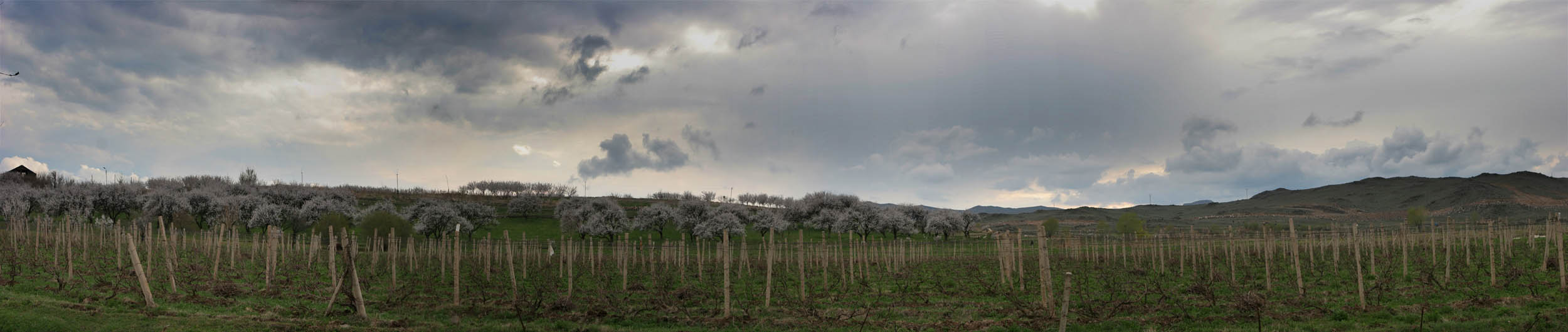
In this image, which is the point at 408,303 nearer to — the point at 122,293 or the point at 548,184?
the point at 122,293

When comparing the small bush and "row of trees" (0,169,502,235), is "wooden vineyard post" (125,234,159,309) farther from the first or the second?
"row of trees" (0,169,502,235)

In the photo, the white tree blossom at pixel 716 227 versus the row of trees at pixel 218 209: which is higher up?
the row of trees at pixel 218 209

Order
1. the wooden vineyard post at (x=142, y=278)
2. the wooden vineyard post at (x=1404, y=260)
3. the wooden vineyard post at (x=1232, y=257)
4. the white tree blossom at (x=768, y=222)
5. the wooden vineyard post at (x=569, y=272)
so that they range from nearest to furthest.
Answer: the wooden vineyard post at (x=142, y=278) → the wooden vineyard post at (x=569, y=272) → the wooden vineyard post at (x=1404, y=260) → the wooden vineyard post at (x=1232, y=257) → the white tree blossom at (x=768, y=222)

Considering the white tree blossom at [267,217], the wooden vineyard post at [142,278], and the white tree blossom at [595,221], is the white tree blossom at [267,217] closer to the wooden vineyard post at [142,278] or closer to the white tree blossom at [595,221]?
the white tree blossom at [595,221]

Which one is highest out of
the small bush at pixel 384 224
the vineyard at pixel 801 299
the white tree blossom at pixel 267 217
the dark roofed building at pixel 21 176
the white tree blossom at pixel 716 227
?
the dark roofed building at pixel 21 176

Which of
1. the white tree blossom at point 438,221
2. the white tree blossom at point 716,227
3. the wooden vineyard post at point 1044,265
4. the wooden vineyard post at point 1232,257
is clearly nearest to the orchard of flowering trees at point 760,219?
the white tree blossom at point 716,227

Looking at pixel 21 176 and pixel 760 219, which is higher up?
pixel 21 176

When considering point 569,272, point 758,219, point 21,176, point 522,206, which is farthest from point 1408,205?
point 21,176

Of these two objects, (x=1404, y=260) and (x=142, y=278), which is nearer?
(x=142, y=278)

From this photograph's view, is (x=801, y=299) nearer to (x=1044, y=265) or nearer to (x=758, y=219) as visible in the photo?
(x=1044, y=265)

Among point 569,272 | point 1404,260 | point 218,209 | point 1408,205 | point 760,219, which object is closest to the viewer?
point 569,272

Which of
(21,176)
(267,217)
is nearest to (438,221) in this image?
(267,217)

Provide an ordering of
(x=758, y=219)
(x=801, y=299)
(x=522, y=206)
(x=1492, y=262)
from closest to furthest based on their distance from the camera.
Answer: (x=1492, y=262)
(x=801, y=299)
(x=758, y=219)
(x=522, y=206)

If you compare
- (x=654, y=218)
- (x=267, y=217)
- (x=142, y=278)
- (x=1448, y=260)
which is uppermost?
(x=267, y=217)
